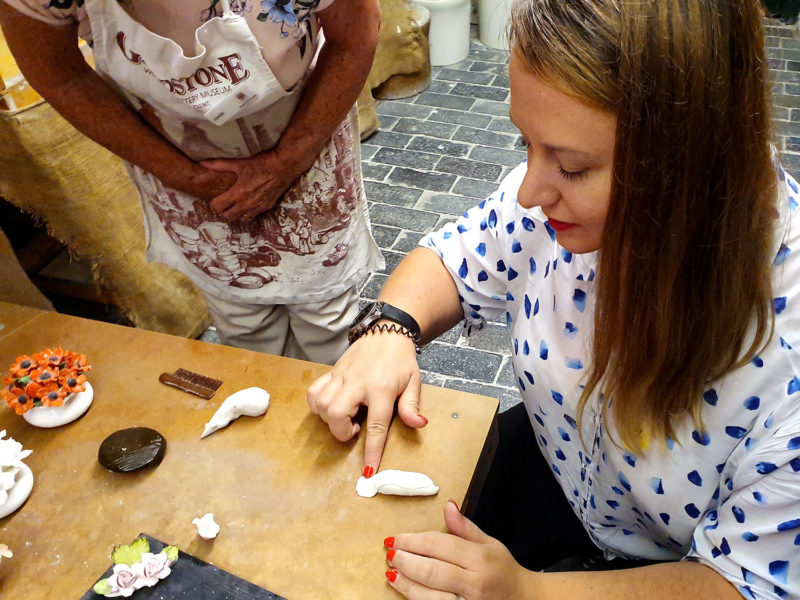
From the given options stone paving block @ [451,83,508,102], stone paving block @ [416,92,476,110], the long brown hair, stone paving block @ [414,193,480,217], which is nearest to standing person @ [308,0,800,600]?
the long brown hair

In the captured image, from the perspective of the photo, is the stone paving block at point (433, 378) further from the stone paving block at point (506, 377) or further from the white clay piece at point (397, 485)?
the white clay piece at point (397, 485)

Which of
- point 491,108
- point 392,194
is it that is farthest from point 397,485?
point 491,108

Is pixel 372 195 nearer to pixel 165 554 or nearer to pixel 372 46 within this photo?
pixel 372 46

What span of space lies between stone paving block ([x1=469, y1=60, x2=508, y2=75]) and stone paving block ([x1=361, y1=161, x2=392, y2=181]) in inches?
55.5

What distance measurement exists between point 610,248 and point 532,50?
248mm

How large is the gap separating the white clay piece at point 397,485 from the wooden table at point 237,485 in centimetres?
1

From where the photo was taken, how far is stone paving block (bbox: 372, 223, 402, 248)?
3.03 m

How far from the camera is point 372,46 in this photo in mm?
1364

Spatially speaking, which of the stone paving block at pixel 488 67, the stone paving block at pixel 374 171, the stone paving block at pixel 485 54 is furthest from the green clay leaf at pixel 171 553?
the stone paving block at pixel 485 54

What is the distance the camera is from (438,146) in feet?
12.1

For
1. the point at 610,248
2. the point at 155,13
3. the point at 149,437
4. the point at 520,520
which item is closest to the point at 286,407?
the point at 149,437

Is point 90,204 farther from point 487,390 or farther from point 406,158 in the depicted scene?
point 406,158

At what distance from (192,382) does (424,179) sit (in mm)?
2429

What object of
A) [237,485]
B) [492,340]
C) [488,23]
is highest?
[237,485]
